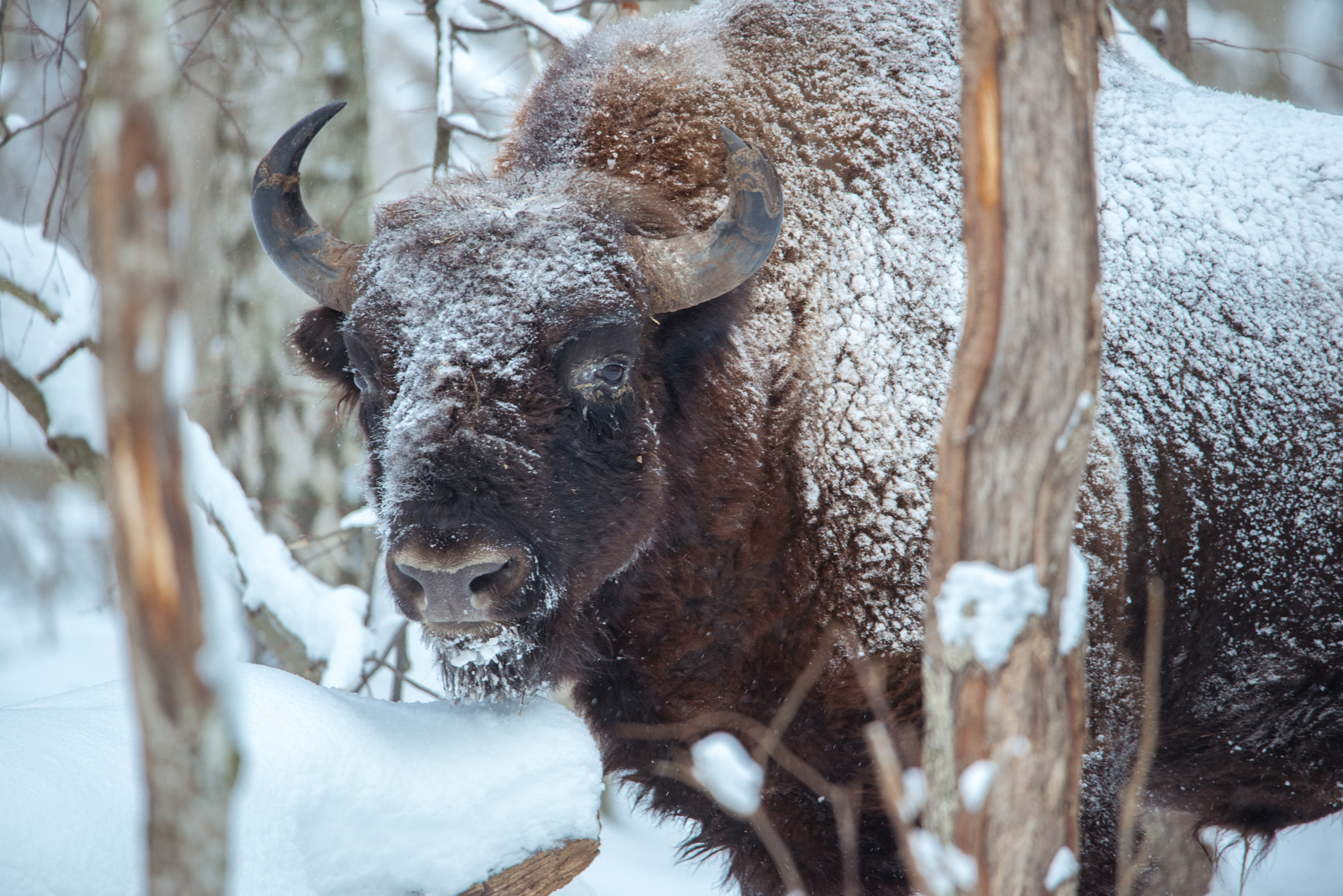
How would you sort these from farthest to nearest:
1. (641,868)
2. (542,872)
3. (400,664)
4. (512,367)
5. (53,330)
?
(641,868) < (400,664) < (53,330) < (512,367) < (542,872)

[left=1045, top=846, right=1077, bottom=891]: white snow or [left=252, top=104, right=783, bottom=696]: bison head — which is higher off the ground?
[left=252, top=104, right=783, bottom=696]: bison head

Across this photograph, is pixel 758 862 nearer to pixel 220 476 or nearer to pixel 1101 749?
pixel 1101 749

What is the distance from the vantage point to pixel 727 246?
8.78ft

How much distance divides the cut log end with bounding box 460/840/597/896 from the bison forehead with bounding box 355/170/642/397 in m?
1.19

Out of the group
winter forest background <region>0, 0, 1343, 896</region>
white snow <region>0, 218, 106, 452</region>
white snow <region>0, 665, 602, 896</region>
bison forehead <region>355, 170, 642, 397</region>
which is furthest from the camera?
winter forest background <region>0, 0, 1343, 896</region>

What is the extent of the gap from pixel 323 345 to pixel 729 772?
1876 millimetres

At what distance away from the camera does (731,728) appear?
3012 millimetres

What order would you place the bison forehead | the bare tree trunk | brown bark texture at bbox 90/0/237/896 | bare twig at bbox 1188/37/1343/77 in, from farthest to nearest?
the bare tree trunk, bare twig at bbox 1188/37/1343/77, the bison forehead, brown bark texture at bbox 90/0/237/896

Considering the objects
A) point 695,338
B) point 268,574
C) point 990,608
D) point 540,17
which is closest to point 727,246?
point 695,338

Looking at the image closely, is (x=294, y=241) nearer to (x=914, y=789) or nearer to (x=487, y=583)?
(x=487, y=583)

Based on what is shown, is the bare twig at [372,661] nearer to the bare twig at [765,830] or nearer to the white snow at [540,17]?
the bare twig at [765,830]

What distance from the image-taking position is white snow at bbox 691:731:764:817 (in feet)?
9.45

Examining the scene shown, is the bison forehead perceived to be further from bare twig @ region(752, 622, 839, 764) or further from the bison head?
bare twig @ region(752, 622, 839, 764)

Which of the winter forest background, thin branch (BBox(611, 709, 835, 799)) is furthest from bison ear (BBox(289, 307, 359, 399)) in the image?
thin branch (BBox(611, 709, 835, 799))
